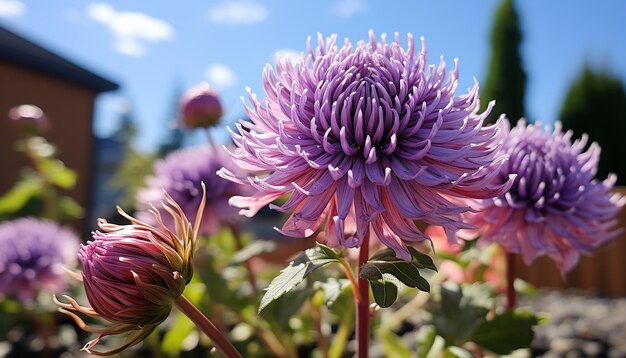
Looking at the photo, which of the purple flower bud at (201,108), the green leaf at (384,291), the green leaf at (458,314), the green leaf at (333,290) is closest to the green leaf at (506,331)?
the green leaf at (458,314)

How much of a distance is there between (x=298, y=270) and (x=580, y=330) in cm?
272

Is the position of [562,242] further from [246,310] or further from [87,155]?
[87,155]

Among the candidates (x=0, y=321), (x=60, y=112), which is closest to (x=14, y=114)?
(x=0, y=321)

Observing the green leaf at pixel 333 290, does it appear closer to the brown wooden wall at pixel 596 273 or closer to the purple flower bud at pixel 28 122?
the purple flower bud at pixel 28 122

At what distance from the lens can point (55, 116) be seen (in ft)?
32.1

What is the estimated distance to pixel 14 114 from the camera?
8.45ft

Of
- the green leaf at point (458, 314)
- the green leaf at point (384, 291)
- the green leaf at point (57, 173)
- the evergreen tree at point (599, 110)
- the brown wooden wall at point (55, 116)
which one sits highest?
the evergreen tree at point (599, 110)

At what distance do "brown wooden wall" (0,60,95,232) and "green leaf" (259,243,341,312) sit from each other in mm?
7942

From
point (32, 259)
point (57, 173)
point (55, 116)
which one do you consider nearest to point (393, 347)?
point (32, 259)

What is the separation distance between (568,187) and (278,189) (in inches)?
25.4

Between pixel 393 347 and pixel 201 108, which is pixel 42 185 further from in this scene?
pixel 393 347

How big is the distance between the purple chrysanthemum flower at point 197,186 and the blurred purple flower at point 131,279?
0.85 metres

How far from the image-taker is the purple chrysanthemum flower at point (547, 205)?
1008 mm

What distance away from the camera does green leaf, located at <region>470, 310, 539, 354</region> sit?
1057 millimetres
